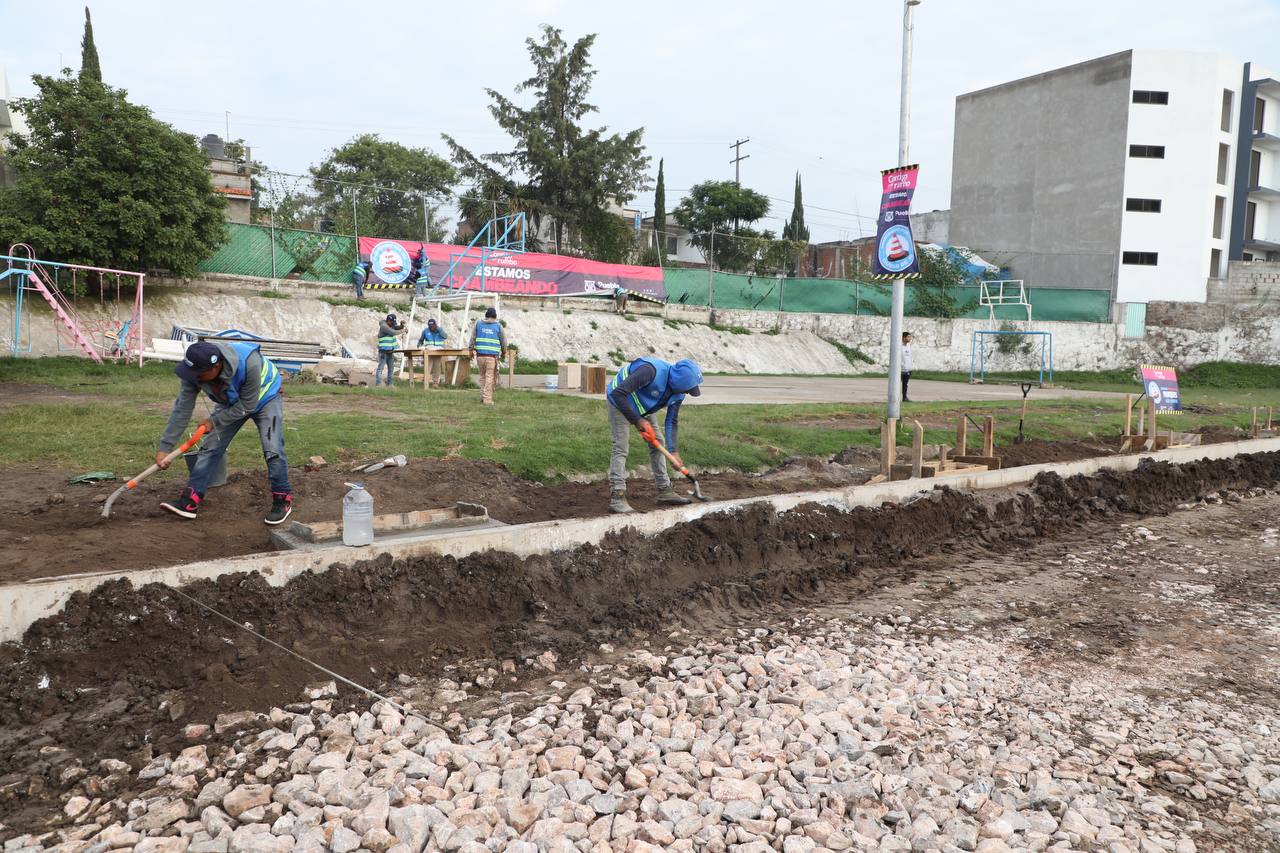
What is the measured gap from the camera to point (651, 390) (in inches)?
276

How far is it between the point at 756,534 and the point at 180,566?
4316mm

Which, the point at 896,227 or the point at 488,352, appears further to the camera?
the point at 488,352

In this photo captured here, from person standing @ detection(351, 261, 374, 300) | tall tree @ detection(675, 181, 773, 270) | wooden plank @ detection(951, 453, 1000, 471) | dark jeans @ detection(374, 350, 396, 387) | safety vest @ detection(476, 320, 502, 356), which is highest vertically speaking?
tall tree @ detection(675, 181, 773, 270)

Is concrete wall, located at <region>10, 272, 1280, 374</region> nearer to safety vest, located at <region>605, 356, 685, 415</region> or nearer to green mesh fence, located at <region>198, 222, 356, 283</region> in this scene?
green mesh fence, located at <region>198, 222, 356, 283</region>

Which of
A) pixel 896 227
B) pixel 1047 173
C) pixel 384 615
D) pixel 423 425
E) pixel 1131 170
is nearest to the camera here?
pixel 384 615

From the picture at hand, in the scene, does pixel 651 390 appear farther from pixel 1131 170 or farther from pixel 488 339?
pixel 1131 170

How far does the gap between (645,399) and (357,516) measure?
8.37 feet

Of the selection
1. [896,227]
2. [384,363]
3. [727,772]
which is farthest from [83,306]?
[727,772]

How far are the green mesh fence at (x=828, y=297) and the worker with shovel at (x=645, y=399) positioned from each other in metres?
23.1

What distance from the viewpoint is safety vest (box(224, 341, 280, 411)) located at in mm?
5977

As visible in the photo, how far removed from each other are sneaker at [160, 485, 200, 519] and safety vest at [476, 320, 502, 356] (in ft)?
23.9

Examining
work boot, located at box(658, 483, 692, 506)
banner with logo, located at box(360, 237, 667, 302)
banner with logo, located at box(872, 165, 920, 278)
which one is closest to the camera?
work boot, located at box(658, 483, 692, 506)

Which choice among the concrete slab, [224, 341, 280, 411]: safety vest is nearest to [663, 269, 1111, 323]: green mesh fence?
the concrete slab

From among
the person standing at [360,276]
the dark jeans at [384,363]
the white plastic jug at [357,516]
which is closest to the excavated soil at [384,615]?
the white plastic jug at [357,516]
